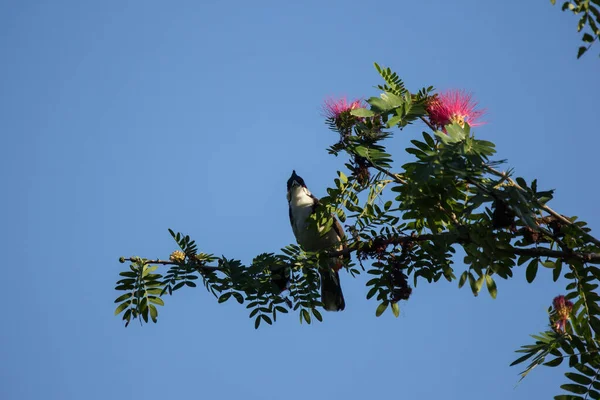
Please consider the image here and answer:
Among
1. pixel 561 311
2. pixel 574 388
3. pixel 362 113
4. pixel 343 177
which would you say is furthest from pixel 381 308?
pixel 574 388

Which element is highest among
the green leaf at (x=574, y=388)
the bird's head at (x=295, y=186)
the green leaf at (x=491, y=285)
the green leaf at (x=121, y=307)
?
the bird's head at (x=295, y=186)

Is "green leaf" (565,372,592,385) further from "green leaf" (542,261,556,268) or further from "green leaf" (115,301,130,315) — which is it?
"green leaf" (115,301,130,315)

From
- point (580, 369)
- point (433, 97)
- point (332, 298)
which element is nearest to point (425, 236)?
point (433, 97)

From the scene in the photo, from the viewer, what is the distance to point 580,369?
3740 mm

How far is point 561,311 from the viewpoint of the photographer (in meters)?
4.05

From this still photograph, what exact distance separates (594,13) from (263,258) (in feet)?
8.85

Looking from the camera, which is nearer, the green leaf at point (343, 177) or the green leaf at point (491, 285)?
the green leaf at point (491, 285)

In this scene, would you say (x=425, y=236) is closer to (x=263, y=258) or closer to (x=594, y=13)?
(x=263, y=258)

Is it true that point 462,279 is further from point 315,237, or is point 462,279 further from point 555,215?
point 315,237

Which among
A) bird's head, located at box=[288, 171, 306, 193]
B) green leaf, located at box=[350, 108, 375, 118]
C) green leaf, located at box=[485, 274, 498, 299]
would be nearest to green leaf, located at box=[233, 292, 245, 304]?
green leaf, located at box=[350, 108, 375, 118]

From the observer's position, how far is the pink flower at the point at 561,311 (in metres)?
4.03

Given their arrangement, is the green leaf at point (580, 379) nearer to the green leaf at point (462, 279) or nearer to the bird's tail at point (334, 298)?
the green leaf at point (462, 279)

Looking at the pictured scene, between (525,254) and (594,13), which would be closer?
(594,13)

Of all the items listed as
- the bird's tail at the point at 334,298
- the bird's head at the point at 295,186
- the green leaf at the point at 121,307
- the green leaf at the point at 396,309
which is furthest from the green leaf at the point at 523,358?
the bird's head at the point at 295,186
